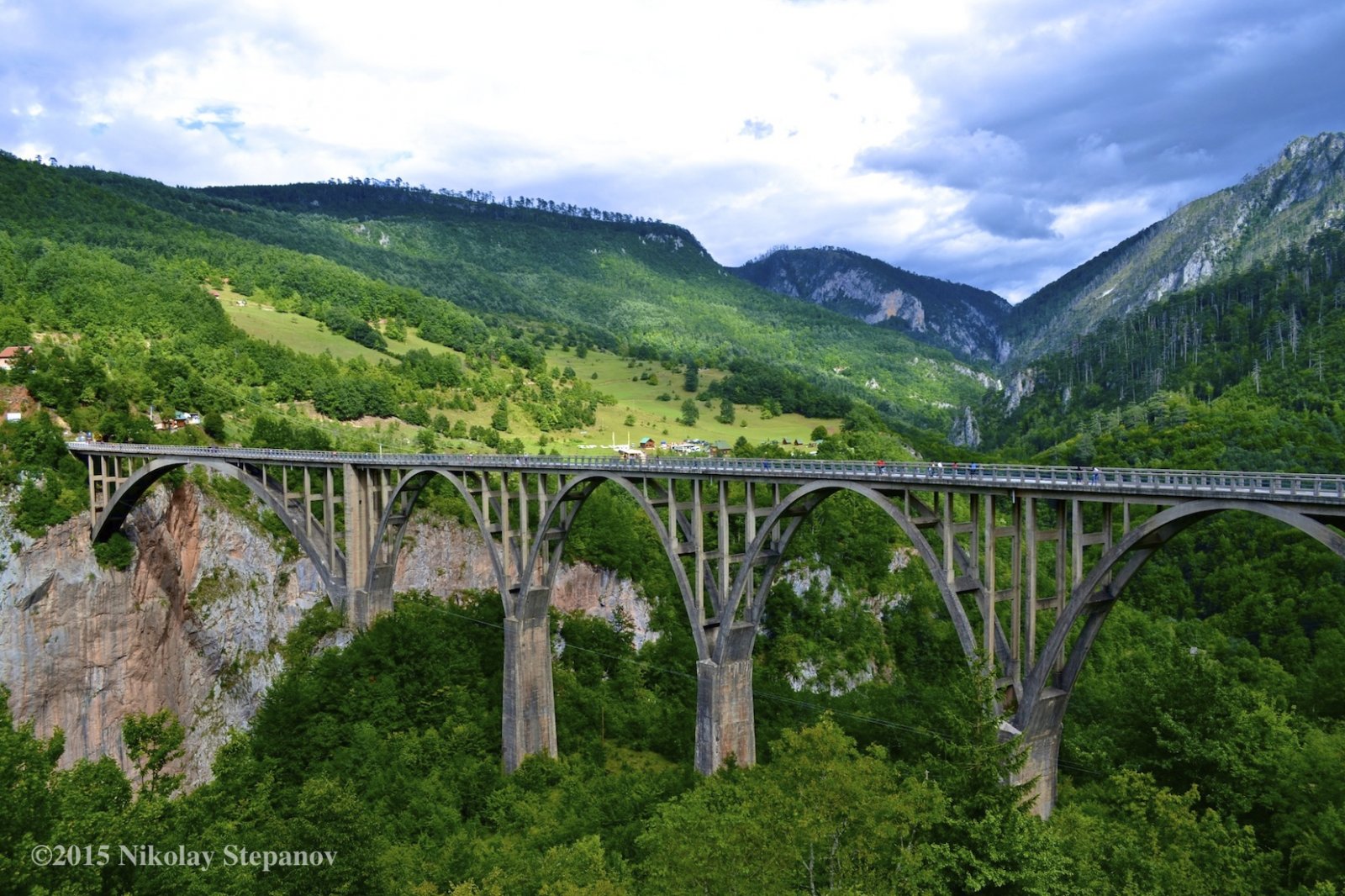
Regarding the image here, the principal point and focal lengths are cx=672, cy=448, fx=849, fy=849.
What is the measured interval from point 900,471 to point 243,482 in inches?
1994

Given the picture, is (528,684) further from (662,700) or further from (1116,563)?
(1116,563)

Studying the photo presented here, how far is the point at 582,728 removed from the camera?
49.1 m

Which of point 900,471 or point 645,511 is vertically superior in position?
point 900,471

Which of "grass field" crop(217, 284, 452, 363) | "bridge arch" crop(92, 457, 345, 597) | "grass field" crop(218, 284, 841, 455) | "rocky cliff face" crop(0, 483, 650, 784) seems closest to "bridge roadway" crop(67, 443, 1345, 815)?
"bridge arch" crop(92, 457, 345, 597)

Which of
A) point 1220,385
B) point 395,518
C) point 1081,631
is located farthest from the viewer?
point 1220,385

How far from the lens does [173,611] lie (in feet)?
233

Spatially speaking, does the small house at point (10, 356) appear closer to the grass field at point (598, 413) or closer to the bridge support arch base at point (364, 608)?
the grass field at point (598, 413)

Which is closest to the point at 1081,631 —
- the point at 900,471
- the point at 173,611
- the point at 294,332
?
the point at 900,471

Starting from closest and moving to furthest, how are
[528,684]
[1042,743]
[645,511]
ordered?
1. [1042,743]
2. [645,511]
3. [528,684]

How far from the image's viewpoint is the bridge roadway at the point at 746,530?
2355 cm

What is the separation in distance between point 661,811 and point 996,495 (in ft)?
53.3

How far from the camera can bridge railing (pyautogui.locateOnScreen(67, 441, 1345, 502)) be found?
844 inches

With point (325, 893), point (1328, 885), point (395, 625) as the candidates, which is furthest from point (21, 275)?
point (1328, 885)

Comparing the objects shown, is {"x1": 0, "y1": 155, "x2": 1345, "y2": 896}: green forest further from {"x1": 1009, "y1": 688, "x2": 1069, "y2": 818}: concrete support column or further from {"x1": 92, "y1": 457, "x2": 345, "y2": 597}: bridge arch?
{"x1": 92, "y1": 457, "x2": 345, "y2": 597}: bridge arch
